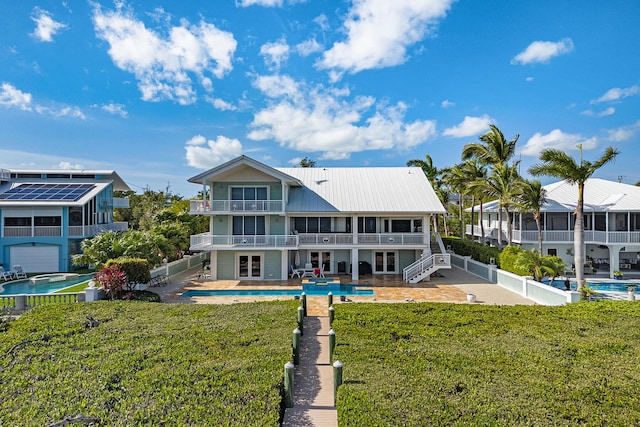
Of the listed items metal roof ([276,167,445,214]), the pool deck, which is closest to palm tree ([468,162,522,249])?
metal roof ([276,167,445,214])

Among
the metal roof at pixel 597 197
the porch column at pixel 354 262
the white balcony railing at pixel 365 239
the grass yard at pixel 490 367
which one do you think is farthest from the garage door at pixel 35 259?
the metal roof at pixel 597 197

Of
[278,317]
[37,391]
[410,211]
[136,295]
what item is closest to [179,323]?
[278,317]

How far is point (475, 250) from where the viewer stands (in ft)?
82.7

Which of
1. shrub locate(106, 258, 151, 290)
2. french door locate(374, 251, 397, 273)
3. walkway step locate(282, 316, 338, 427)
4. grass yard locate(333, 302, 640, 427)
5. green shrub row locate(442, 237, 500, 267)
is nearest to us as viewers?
grass yard locate(333, 302, 640, 427)

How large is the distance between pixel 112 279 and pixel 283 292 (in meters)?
8.38

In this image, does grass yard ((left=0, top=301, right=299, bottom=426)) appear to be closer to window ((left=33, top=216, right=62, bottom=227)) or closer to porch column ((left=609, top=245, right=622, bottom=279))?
window ((left=33, top=216, right=62, bottom=227))

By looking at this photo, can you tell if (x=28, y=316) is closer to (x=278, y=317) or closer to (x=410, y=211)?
(x=278, y=317)

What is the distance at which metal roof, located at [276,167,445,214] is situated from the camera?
73.5ft

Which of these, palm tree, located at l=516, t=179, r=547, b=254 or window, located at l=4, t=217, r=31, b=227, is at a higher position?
palm tree, located at l=516, t=179, r=547, b=254

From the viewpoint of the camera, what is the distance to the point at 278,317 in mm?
11805

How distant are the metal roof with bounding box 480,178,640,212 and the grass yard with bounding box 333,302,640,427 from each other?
14489mm

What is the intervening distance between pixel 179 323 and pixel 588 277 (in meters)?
26.6

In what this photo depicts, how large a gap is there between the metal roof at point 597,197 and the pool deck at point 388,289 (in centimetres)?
945

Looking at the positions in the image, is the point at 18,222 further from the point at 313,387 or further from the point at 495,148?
the point at 495,148
